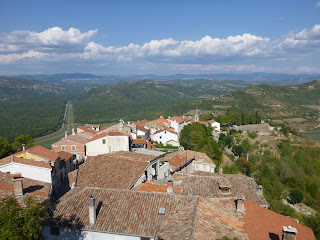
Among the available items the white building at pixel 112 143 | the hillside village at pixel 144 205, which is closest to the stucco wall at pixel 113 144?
the white building at pixel 112 143

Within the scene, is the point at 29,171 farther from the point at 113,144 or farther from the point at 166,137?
the point at 166,137

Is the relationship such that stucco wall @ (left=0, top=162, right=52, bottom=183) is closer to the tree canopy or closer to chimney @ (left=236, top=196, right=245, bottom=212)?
chimney @ (left=236, top=196, right=245, bottom=212)

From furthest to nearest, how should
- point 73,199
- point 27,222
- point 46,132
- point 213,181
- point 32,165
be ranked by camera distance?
point 46,132 < point 32,165 < point 213,181 < point 73,199 < point 27,222

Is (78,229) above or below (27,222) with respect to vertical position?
below

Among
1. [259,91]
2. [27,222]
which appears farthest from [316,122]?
[27,222]

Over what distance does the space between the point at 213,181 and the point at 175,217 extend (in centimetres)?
853

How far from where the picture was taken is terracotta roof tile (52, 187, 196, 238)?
13.8 metres

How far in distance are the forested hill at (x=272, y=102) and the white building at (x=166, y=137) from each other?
2751 inches

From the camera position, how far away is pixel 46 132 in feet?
321

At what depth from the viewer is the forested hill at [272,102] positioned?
121m

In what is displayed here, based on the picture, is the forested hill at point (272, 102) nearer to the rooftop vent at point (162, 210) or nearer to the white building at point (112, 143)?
the white building at point (112, 143)

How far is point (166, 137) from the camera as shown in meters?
53.0

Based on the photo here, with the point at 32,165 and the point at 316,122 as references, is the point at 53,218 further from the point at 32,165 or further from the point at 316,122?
the point at 316,122

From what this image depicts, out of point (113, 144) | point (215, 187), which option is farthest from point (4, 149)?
point (215, 187)
